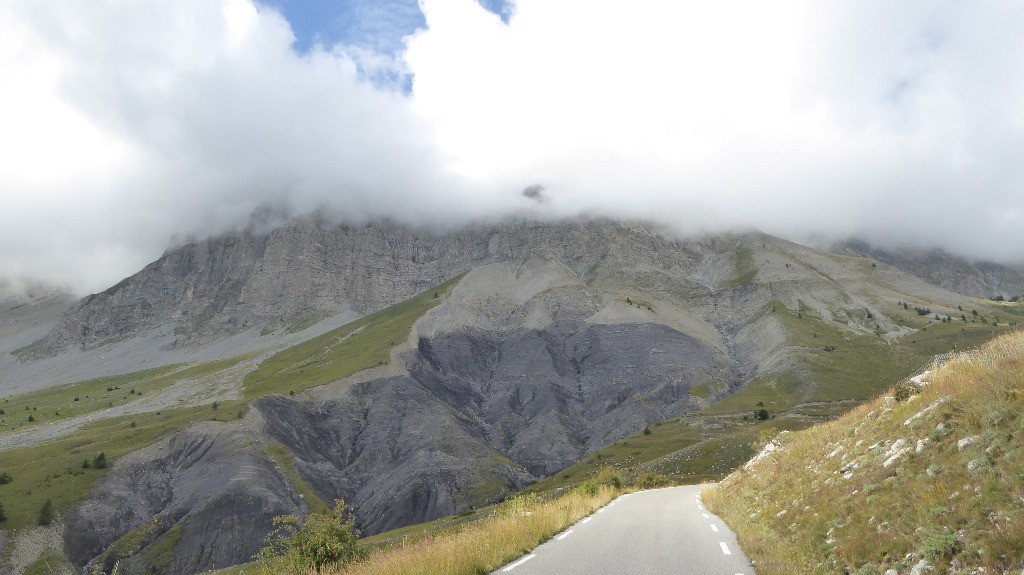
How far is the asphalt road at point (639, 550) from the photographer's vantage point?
12422 mm

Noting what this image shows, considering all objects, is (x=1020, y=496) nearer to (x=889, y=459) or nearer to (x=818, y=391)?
(x=889, y=459)

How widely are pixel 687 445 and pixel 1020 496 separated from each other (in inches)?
5378

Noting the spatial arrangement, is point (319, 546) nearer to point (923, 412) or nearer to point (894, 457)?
point (894, 457)

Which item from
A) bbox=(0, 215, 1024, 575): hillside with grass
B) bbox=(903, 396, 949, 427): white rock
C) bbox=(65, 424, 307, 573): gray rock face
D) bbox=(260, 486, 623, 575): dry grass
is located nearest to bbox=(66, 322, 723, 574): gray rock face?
bbox=(65, 424, 307, 573): gray rock face

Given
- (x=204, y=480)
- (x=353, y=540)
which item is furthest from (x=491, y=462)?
(x=353, y=540)

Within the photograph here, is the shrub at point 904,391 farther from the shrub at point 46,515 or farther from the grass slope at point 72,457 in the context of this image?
the shrub at point 46,515

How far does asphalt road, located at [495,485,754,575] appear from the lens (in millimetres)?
12422

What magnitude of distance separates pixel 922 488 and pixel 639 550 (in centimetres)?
635

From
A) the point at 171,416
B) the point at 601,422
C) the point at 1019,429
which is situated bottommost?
the point at 601,422

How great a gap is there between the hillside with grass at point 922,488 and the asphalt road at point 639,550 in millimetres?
836

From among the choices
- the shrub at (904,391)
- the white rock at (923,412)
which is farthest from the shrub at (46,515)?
the white rock at (923,412)

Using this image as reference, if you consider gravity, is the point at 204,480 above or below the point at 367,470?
above

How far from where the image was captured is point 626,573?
470 inches

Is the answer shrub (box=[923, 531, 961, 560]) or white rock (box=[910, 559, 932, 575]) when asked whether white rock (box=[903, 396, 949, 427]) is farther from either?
white rock (box=[910, 559, 932, 575])
